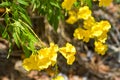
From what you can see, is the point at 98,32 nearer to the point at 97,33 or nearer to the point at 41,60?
the point at 97,33

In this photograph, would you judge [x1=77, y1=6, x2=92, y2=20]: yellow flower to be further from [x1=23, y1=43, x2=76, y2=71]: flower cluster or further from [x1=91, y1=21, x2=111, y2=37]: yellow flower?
[x1=23, y1=43, x2=76, y2=71]: flower cluster

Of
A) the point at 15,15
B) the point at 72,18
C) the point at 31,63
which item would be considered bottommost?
the point at 72,18

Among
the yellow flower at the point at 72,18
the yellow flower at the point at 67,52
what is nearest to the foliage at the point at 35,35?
the yellow flower at the point at 67,52

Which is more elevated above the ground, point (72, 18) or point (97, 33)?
point (97, 33)

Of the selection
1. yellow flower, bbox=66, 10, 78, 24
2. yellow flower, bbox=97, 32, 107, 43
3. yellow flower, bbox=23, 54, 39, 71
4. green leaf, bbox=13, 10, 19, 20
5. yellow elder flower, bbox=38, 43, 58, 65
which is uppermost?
green leaf, bbox=13, 10, 19, 20

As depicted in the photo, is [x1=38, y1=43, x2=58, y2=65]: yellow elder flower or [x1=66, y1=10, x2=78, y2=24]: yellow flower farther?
[x1=66, y1=10, x2=78, y2=24]: yellow flower

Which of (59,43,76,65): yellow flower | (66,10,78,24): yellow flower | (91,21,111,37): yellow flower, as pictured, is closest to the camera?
(59,43,76,65): yellow flower

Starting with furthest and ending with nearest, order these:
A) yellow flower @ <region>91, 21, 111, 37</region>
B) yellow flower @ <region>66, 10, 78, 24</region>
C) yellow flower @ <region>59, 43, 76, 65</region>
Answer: yellow flower @ <region>66, 10, 78, 24</region>
yellow flower @ <region>91, 21, 111, 37</region>
yellow flower @ <region>59, 43, 76, 65</region>

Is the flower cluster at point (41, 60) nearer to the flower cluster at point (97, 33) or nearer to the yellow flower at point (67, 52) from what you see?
the yellow flower at point (67, 52)

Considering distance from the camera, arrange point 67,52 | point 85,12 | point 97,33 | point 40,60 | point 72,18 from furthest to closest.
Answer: point 72,18
point 85,12
point 97,33
point 67,52
point 40,60

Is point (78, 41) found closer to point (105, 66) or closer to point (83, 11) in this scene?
point (105, 66)

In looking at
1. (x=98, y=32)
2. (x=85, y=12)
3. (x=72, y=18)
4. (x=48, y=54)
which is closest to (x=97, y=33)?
(x=98, y=32)

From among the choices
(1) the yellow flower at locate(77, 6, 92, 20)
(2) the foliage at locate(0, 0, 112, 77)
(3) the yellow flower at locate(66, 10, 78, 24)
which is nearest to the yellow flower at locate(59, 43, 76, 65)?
(2) the foliage at locate(0, 0, 112, 77)
